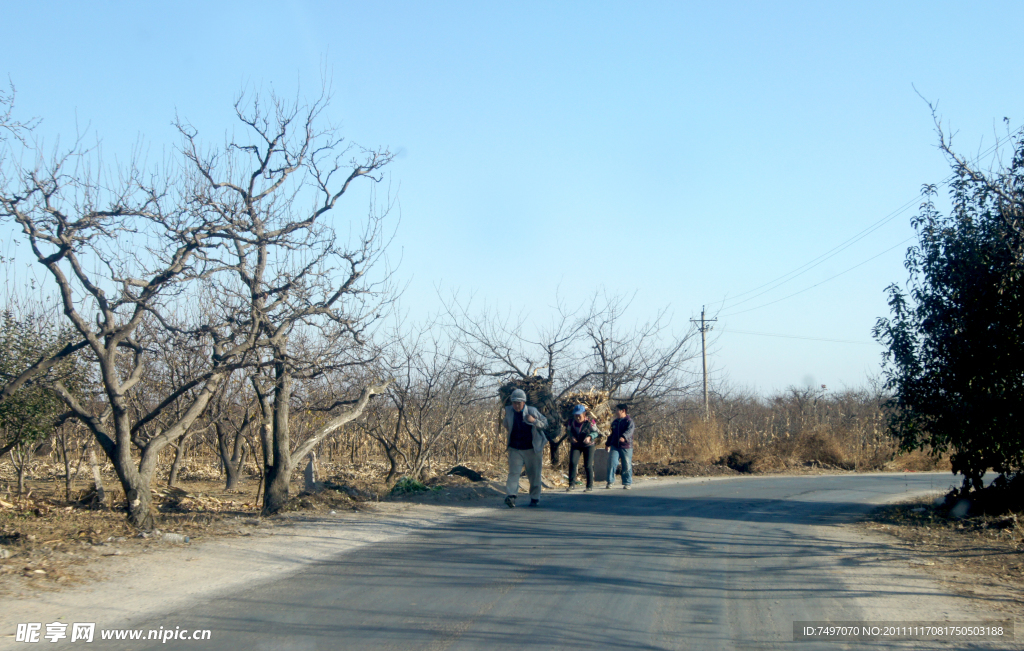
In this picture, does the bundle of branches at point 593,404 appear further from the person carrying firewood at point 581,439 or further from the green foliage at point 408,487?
the green foliage at point 408,487

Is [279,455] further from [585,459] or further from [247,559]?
[585,459]

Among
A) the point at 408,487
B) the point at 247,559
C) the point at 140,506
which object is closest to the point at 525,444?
the point at 408,487

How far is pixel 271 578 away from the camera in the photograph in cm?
720

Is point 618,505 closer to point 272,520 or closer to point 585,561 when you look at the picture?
point 585,561

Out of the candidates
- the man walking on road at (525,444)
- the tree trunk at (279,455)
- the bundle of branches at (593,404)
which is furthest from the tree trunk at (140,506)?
the bundle of branches at (593,404)

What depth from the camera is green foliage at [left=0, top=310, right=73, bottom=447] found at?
1089cm

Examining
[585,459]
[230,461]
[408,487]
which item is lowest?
[408,487]

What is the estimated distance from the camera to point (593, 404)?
18.9m

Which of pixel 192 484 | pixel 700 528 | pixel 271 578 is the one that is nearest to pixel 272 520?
pixel 271 578

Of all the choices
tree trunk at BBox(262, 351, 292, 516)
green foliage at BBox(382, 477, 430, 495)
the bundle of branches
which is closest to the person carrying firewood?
the bundle of branches

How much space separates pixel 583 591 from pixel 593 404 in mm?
12501

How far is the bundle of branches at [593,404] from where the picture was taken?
61.0 ft

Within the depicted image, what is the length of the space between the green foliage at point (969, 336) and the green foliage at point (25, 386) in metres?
12.8

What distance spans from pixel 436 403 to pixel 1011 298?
12.5 meters
